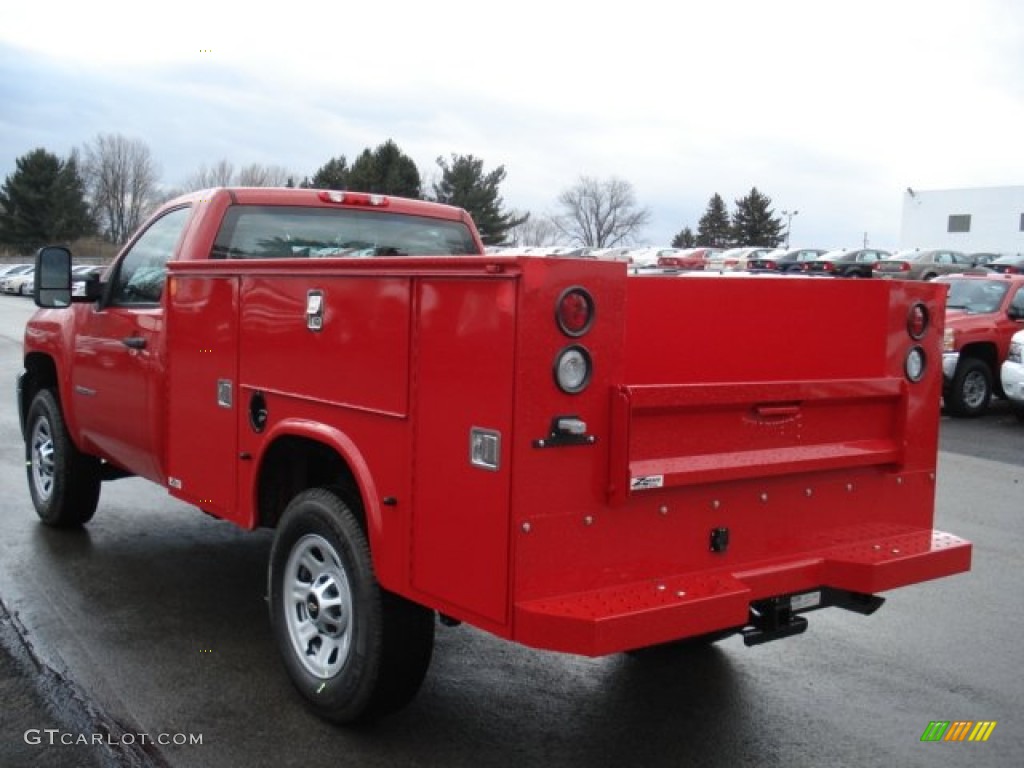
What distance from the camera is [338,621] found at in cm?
407

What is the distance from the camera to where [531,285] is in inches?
124

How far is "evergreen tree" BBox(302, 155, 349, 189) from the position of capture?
113 ft

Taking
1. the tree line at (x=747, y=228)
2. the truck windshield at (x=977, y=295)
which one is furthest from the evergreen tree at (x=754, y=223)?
the truck windshield at (x=977, y=295)

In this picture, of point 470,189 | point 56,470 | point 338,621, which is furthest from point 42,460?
point 470,189

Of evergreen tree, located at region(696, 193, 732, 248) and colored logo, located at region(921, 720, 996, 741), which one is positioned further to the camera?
evergreen tree, located at region(696, 193, 732, 248)

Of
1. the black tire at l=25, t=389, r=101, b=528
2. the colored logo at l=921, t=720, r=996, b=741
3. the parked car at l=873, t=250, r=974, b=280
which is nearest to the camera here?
the colored logo at l=921, t=720, r=996, b=741

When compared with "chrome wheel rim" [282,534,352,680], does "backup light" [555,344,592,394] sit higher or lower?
higher

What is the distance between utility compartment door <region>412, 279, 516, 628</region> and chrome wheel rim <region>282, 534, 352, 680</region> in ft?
1.98

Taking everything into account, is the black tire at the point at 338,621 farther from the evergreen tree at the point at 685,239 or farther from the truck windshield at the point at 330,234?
the evergreen tree at the point at 685,239

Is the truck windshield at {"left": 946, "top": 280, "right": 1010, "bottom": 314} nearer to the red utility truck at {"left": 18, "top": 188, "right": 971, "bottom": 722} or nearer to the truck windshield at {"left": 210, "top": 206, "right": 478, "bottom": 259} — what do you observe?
the truck windshield at {"left": 210, "top": 206, "right": 478, "bottom": 259}

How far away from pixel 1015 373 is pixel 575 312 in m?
12.2

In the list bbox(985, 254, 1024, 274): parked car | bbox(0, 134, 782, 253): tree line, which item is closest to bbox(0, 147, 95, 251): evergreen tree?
A: bbox(0, 134, 782, 253): tree line

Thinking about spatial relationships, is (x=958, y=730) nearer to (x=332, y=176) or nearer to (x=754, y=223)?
(x=332, y=176)

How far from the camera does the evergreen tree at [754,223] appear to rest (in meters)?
80.6
